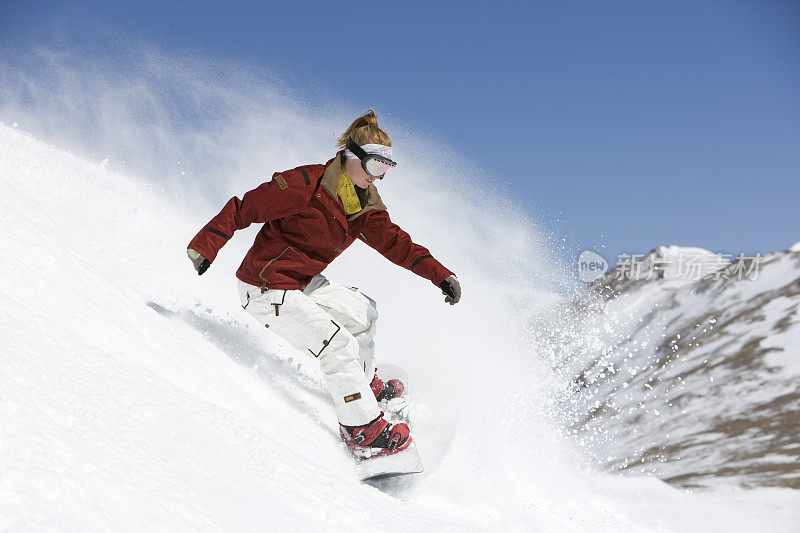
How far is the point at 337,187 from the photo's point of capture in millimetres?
3672

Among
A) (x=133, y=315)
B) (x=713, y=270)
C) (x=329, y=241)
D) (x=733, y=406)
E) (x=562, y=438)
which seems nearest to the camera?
(x=133, y=315)

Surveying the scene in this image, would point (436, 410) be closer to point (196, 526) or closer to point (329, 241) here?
point (329, 241)

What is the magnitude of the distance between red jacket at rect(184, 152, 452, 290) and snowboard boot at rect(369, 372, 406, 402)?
102 centimetres

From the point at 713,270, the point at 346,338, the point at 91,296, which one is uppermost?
the point at 713,270

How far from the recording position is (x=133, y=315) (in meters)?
3.17

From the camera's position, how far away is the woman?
3.25m

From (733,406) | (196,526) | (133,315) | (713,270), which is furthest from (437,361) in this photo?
(713,270)

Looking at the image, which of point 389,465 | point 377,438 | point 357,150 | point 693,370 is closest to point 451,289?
point 357,150

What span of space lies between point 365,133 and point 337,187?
42cm

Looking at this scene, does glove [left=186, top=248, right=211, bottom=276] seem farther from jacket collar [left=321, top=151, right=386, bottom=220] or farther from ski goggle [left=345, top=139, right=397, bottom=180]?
ski goggle [left=345, top=139, right=397, bottom=180]

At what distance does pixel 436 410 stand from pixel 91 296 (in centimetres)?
273

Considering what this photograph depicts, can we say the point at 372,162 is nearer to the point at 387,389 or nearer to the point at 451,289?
the point at 451,289

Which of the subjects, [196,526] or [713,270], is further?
[713,270]

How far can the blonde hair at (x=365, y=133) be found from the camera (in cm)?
369
